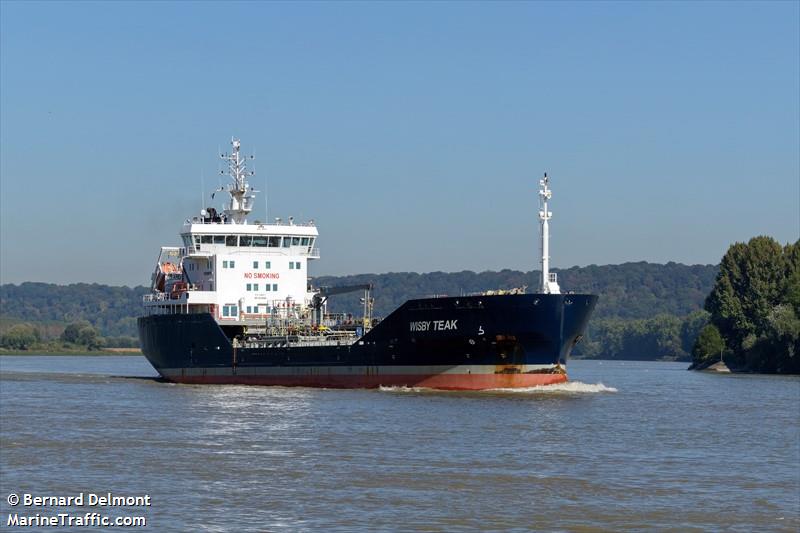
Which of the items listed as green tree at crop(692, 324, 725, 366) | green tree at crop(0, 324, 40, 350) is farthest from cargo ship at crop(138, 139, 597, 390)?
green tree at crop(0, 324, 40, 350)

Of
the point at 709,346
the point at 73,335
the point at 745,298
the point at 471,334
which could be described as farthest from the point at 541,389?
the point at 73,335

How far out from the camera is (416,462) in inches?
1085

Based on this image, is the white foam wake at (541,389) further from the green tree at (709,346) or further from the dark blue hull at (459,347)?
the green tree at (709,346)

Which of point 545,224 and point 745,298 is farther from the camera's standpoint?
point 745,298

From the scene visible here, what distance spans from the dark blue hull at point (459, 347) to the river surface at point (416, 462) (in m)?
1.71

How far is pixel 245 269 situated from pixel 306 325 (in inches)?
185

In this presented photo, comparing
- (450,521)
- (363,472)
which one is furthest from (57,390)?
(450,521)

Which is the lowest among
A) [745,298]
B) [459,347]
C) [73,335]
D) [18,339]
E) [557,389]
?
[557,389]

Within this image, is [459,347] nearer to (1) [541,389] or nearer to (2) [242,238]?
(1) [541,389]

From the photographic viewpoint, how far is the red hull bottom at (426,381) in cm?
4716

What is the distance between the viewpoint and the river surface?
2170 centimetres

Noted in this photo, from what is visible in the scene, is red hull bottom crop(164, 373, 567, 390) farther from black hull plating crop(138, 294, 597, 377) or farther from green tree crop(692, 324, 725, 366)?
green tree crop(692, 324, 725, 366)

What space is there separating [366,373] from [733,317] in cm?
5935

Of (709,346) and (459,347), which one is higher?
(709,346)
